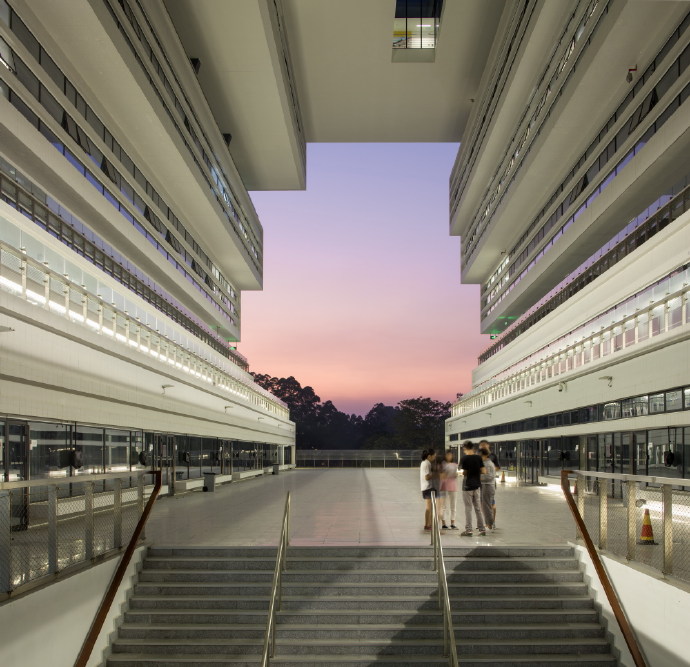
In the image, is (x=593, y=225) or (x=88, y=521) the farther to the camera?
(x=593, y=225)

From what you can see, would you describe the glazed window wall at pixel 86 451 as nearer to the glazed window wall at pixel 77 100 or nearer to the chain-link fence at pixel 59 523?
the chain-link fence at pixel 59 523

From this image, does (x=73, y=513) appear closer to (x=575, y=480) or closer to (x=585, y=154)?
(x=575, y=480)

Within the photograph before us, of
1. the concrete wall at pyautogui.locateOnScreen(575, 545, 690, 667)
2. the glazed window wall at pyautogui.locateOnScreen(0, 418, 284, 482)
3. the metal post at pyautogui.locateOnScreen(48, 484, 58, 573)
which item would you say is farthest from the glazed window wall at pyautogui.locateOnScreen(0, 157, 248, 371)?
the concrete wall at pyautogui.locateOnScreen(575, 545, 690, 667)

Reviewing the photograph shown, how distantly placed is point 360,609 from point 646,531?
421cm

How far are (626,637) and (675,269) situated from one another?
11.4 m

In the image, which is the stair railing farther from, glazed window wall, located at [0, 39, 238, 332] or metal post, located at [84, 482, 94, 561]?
glazed window wall, located at [0, 39, 238, 332]

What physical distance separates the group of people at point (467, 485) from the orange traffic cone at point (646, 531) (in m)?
3.88

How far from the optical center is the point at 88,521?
10.4 m

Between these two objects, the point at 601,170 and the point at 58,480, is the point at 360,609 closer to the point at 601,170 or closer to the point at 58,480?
the point at 58,480

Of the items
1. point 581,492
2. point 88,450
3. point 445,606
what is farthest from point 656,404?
point 88,450

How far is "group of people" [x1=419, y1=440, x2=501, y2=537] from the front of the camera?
530 inches

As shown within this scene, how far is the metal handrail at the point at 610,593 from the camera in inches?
371

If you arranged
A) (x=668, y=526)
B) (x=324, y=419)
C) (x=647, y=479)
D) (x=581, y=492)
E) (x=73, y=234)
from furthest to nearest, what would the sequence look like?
(x=324, y=419) → (x=73, y=234) → (x=581, y=492) → (x=647, y=479) → (x=668, y=526)

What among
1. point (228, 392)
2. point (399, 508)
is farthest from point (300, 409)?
point (399, 508)
